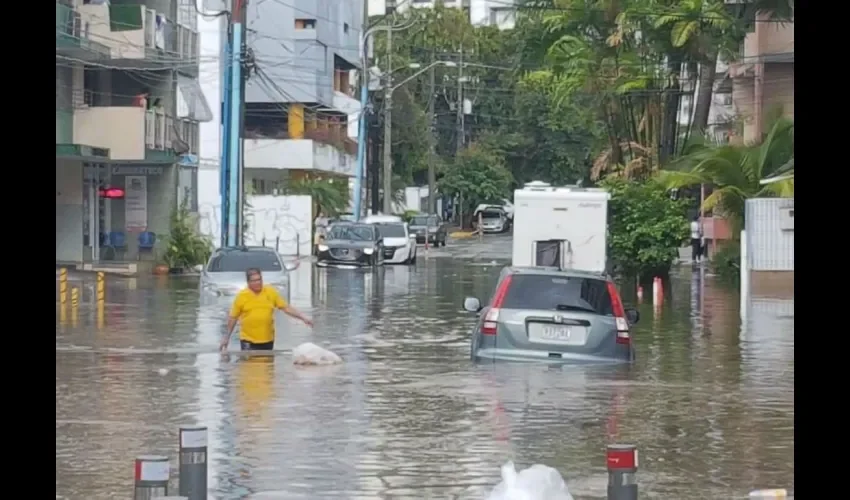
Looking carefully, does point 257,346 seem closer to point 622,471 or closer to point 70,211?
point 622,471

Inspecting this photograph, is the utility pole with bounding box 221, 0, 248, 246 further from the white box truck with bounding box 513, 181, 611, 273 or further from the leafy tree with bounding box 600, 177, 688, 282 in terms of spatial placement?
the leafy tree with bounding box 600, 177, 688, 282

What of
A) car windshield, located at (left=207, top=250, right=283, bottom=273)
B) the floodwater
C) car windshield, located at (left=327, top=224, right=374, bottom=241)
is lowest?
the floodwater

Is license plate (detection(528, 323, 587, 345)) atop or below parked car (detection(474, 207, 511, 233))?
below

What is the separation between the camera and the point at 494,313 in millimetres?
17719

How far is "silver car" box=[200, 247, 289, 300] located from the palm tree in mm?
12594

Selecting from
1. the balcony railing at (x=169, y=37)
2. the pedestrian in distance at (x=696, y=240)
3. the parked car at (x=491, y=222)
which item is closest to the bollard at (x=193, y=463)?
the balcony railing at (x=169, y=37)

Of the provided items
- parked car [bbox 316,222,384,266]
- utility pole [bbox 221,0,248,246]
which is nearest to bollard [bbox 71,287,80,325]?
utility pole [bbox 221,0,248,246]

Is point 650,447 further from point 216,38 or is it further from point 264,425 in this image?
point 216,38

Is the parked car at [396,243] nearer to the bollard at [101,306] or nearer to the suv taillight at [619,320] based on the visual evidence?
the bollard at [101,306]

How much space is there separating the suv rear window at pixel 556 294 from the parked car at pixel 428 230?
53.4m

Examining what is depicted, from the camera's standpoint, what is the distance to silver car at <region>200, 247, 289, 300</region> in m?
30.1

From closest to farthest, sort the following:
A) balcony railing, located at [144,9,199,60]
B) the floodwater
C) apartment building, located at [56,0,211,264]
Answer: the floodwater < apartment building, located at [56,0,211,264] < balcony railing, located at [144,9,199,60]

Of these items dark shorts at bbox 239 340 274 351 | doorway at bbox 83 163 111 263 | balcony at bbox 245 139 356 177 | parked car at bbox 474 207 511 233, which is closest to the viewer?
dark shorts at bbox 239 340 274 351

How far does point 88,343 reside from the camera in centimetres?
2297
